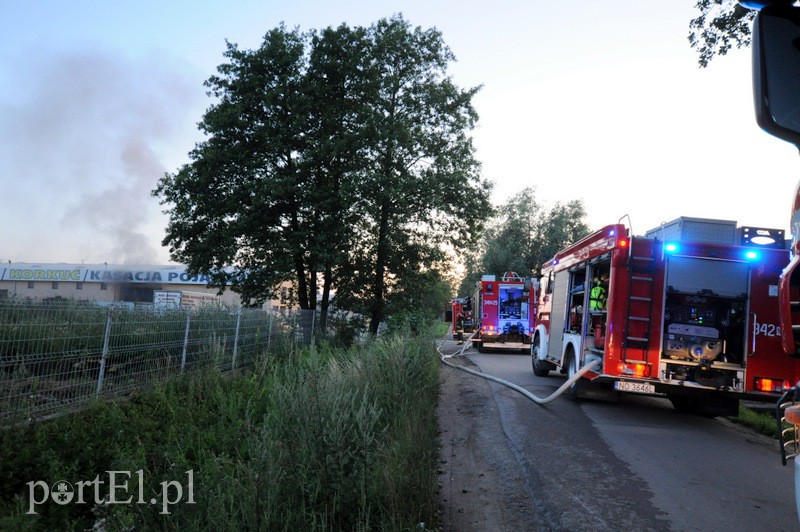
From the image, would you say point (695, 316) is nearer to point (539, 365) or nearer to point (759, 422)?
point (759, 422)

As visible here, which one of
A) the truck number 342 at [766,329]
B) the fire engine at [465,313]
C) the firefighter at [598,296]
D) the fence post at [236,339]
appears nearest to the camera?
the truck number 342 at [766,329]

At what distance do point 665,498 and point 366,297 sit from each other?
61.7 ft

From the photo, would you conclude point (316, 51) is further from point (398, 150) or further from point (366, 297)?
point (366, 297)

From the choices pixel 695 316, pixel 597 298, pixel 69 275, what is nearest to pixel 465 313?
pixel 597 298

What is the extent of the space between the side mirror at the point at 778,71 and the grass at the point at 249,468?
10.7ft

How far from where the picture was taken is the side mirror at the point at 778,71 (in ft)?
7.04

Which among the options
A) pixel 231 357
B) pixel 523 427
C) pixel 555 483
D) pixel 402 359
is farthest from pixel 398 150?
pixel 555 483

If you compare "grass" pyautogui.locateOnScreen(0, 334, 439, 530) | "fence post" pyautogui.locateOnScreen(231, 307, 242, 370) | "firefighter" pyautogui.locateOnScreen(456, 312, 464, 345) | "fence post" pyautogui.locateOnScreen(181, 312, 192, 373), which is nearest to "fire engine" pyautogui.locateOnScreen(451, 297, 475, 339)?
"firefighter" pyautogui.locateOnScreen(456, 312, 464, 345)

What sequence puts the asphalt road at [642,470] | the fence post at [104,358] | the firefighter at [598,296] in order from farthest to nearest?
1. the firefighter at [598,296]
2. the fence post at [104,358]
3. the asphalt road at [642,470]

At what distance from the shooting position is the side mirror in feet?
7.04

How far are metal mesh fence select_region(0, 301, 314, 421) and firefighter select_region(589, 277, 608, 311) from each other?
6.68m

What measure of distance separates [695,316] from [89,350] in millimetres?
9057
